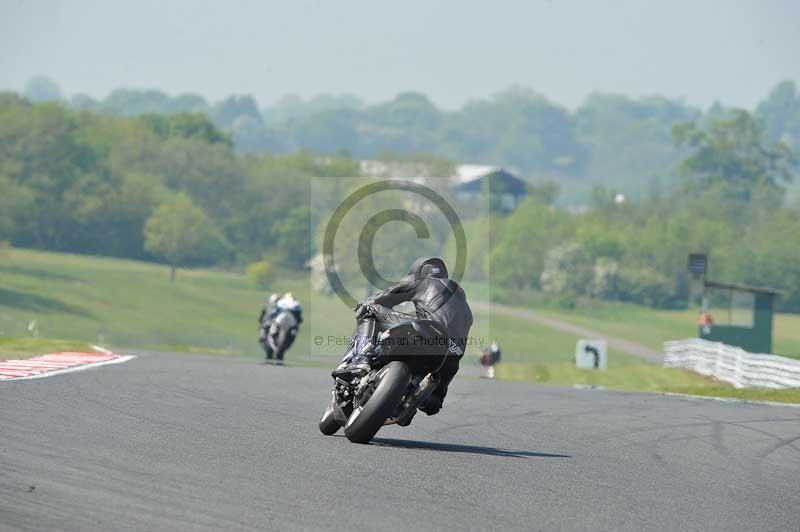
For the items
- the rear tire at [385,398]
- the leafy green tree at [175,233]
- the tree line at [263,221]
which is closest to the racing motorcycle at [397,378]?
the rear tire at [385,398]

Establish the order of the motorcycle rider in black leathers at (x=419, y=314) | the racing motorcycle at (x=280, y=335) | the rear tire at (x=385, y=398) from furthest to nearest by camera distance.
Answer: the racing motorcycle at (x=280, y=335) → the motorcycle rider in black leathers at (x=419, y=314) → the rear tire at (x=385, y=398)

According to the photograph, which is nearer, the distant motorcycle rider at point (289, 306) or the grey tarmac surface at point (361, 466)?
the grey tarmac surface at point (361, 466)

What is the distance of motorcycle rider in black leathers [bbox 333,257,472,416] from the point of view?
12602 millimetres

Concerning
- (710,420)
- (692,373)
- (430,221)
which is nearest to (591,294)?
(430,221)

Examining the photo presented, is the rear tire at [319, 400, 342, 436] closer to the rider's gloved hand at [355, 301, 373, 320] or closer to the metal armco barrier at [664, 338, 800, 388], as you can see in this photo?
the rider's gloved hand at [355, 301, 373, 320]

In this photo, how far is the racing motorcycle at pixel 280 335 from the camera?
2786cm

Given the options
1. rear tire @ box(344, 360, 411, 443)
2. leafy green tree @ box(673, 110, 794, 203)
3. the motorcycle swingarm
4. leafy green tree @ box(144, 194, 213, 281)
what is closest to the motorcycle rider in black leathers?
the motorcycle swingarm

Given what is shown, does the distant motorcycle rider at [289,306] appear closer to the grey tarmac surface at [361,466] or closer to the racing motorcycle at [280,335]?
the racing motorcycle at [280,335]

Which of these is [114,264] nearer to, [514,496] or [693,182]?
[693,182]

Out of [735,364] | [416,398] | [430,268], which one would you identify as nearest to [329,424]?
[416,398]

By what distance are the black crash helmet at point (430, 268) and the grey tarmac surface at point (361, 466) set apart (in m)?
1.58

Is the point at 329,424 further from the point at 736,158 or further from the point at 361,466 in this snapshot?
the point at 736,158

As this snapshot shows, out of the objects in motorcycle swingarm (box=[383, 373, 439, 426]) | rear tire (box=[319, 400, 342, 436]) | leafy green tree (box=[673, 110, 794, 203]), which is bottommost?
rear tire (box=[319, 400, 342, 436])

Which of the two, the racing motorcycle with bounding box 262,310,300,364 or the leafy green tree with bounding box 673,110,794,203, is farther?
the leafy green tree with bounding box 673,110,794,203
